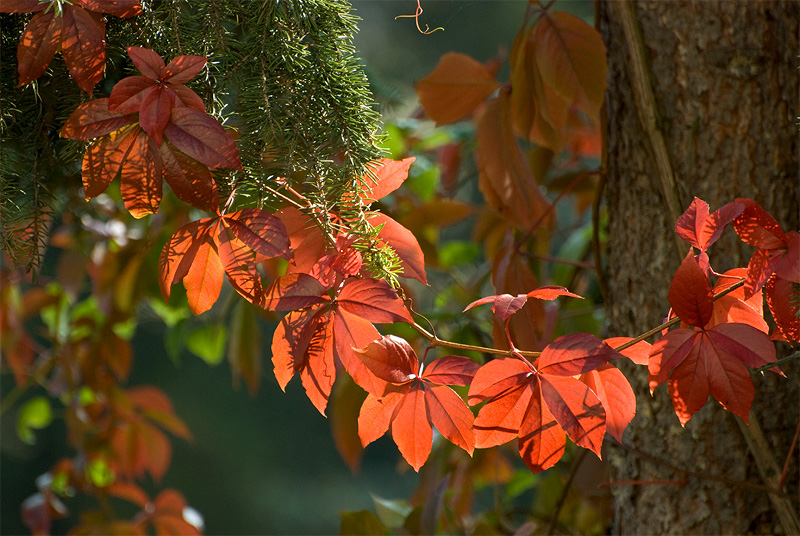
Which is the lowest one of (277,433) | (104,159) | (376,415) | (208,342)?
(277,433)

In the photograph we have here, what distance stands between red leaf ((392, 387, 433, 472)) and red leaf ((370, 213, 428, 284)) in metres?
0.05

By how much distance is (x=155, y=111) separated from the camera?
24 centimetres

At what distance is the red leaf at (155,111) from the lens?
24cm

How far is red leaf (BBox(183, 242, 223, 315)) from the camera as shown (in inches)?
10.3

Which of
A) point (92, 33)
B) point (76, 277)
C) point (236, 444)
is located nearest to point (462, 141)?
point (76, 277)

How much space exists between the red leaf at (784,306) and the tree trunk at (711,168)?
136mm

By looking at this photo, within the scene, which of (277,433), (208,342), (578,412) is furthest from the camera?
(277,433)

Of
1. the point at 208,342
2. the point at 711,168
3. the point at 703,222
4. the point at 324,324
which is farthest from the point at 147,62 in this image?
the point at 208,342

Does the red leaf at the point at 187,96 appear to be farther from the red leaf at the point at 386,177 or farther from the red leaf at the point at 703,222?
the red leaf at the point at 703,222

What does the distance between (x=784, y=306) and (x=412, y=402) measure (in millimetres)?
150

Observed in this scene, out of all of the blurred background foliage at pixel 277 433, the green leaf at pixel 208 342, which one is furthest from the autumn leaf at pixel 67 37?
the blurred background foliage at pixel 277 433

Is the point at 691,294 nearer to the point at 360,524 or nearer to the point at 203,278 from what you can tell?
the point at 203,278

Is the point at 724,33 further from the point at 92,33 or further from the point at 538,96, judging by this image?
the point at 92,33

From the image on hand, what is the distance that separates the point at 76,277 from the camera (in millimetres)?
746
